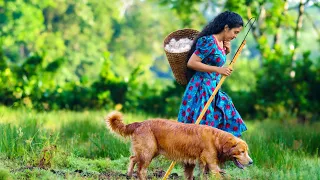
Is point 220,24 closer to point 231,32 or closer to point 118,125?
point 231,32

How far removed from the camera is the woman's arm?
6.96m

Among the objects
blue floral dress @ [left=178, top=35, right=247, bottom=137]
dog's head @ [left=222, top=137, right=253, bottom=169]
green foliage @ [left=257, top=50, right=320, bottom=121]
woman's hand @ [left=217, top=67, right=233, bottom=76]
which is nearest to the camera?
dog's head @ [left=222, top=137, right=253, bottom=169]

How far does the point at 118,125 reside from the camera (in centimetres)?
665

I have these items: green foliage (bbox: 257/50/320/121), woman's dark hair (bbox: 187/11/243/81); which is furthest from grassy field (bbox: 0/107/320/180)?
green foliage (bbox: 257/50/320/121)

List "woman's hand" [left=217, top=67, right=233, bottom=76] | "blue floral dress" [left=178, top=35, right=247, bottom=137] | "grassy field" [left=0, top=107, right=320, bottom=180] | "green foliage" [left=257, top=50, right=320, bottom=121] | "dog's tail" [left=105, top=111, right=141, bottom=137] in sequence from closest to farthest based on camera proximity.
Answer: "dog's tail" [left=105, top=111, right=141, bottom=137] → "woman's hand" [left=217, top=67, right=233, bottom=76] → "grassy field" [left=0, top=107, right=320, bottom=180] → "blue floral dress" [left=178, top=35, right=247, bottom=137] → "green foliage" [left=257, top=50, right=320, bottom=121]

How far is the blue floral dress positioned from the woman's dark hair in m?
0.09

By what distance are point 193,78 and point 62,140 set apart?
284cm

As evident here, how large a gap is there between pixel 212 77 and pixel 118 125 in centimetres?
133

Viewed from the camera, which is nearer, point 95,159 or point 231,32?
point 231,32

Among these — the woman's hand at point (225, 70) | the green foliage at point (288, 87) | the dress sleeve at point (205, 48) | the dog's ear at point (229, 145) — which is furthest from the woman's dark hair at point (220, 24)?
the green foliage at point (288, 87)

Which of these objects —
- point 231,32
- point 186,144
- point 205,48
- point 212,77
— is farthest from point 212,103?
point 186,144

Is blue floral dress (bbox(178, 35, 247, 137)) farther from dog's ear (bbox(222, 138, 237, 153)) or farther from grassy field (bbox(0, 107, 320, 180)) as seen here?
dog's ear (bbox(222, 138, 237, 153))

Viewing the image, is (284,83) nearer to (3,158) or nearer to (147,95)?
(147,95)

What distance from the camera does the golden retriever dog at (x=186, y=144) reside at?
6309 mm
